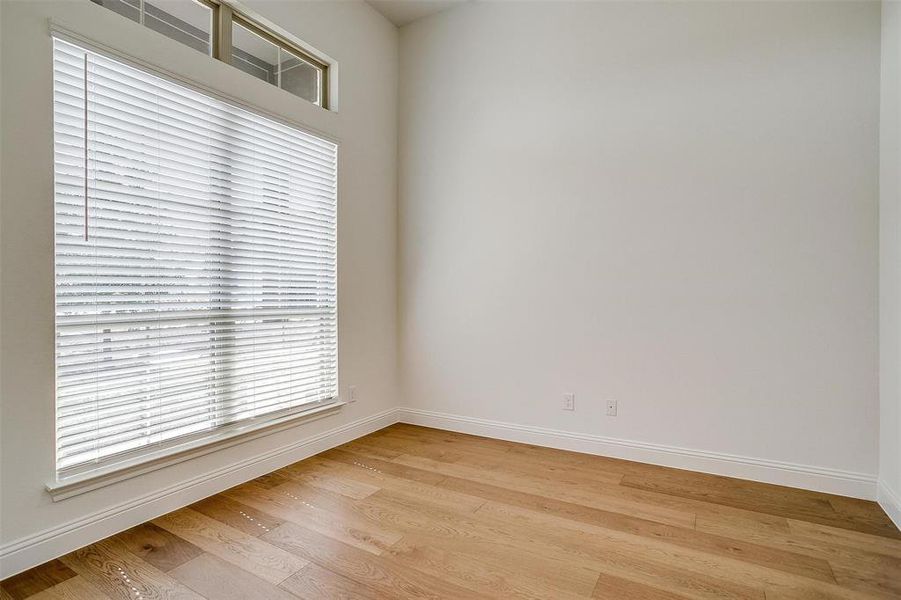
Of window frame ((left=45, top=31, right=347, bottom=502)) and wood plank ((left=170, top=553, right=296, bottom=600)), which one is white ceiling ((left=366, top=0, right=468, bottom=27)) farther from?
wood plank ((left=170, top=553, right=296, bottom=600))

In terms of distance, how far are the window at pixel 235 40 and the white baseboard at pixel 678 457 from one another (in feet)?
8.77

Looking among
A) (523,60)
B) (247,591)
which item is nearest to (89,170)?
(247,591)

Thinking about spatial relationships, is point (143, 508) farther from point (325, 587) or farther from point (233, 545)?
point (325, 587)

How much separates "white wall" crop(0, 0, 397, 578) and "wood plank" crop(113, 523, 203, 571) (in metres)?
0.08

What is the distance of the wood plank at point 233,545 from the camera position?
1.86 m

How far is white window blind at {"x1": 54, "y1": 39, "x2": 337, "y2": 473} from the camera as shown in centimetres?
200

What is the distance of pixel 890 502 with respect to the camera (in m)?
2.26

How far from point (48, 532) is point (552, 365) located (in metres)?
2.82

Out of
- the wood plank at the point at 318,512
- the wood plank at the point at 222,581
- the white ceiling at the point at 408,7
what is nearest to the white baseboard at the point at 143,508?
the wood plank at the point at 318,512

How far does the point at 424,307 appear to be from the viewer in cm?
389

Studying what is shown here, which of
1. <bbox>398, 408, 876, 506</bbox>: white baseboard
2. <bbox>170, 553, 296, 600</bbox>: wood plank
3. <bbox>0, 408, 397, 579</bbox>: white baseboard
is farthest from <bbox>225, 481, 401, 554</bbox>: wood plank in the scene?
<bbox>398, 408, 876, 506</bbox>: white baseboard

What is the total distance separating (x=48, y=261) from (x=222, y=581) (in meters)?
1.46

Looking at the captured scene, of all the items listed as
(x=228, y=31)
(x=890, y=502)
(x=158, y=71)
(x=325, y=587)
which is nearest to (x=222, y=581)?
(x=325, y=587)

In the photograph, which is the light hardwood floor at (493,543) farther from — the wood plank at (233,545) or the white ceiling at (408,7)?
the white ceiling at (408,7)
